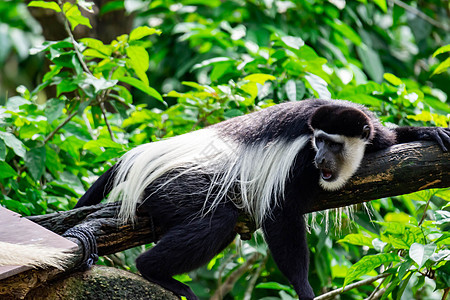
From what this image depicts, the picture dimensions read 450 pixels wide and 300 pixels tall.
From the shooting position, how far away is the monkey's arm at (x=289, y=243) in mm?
2363

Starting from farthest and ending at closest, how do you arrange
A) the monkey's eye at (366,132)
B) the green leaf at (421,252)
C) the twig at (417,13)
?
the twig at (417,13)
the monkey's eye at (366,132)
the green leaf at (421,252)

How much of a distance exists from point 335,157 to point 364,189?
0.55 ft

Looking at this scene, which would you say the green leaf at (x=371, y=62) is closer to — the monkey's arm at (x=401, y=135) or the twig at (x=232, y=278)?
the twig at (x=232, y=278)

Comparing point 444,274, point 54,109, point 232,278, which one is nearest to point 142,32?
point 54,109

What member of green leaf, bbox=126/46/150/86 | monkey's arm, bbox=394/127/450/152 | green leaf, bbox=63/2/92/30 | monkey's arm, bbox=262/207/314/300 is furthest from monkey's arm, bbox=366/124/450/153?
green leaf, bbox=63/2/92/30

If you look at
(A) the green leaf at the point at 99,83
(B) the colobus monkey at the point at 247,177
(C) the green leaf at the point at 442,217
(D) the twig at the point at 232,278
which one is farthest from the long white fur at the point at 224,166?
(D) the twig at the point at 232,278

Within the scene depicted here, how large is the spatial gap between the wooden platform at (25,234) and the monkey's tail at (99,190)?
19.0 inches

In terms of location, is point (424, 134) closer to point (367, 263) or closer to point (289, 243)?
point (367, 263)

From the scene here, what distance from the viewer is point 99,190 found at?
2.54 m

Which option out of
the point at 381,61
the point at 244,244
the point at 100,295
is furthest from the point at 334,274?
the point at 381,61

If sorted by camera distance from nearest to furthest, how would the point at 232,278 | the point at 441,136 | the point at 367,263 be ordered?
the point at 367,263
the point at 441,136
the point at 232,278

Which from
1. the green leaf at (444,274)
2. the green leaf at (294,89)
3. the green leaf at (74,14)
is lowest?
the green leaf at (444,274)

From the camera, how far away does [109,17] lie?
4.65 metres

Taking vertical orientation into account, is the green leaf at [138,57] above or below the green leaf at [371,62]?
above
